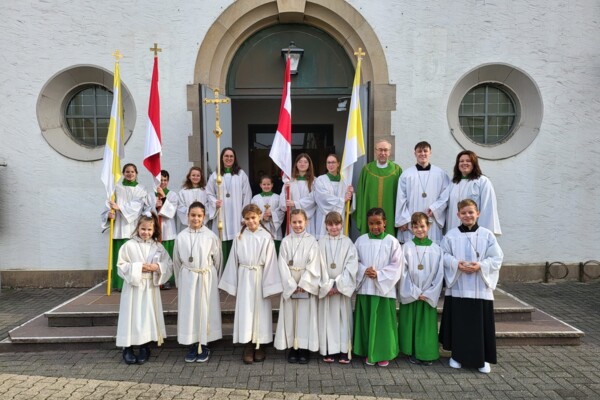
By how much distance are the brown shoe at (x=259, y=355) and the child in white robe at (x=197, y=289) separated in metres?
0.42

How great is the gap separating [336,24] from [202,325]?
5.56 meters

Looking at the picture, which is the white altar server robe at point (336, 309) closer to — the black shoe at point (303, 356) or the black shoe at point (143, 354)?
the black shoe at point (303, 356)

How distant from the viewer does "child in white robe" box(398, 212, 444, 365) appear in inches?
172

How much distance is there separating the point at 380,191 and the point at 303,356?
92.5 inches

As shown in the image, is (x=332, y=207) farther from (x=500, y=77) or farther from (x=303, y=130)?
(x=303, y=130)

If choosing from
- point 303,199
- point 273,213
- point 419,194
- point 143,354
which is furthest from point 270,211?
point 143,354

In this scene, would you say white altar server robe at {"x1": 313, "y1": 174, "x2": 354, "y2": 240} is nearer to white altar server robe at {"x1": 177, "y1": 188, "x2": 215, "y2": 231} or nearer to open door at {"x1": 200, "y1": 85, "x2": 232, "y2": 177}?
white altar server robe at {"x1": 177, "y1": 188, "x2": 215, "y2": 231}

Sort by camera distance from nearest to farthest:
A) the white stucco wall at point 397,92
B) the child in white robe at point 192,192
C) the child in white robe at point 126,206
A: the child in white robe at point 126,206 → the child in white robe at point 192,192 → the white stucco wall at point 397,92

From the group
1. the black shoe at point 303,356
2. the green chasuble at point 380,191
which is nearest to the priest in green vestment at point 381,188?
the green chasuble at point 380,191

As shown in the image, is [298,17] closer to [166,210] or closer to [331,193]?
[331,193]

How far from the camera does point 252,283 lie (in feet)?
14.8

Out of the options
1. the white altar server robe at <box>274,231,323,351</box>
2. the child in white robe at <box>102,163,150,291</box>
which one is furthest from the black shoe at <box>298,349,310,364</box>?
the child in white robe at <box>102,163,150,291</box>

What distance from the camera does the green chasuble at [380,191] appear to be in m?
5.71

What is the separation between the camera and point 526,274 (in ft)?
24.9
